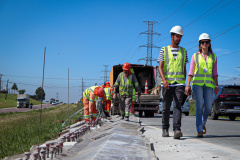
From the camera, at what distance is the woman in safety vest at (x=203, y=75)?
7363mm

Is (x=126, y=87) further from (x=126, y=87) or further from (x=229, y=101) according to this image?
(x=229, y=101)

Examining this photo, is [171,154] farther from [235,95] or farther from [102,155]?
[235,95]

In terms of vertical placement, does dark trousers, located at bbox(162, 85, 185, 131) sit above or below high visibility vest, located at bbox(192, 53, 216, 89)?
below

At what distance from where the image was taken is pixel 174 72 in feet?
22.7

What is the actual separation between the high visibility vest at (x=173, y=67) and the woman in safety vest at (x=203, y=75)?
48 centimetres

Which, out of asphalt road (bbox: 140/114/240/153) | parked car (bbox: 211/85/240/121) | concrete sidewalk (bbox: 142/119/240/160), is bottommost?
asphalt road (bbox: 140/114/240/153)

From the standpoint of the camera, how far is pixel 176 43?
7059mm

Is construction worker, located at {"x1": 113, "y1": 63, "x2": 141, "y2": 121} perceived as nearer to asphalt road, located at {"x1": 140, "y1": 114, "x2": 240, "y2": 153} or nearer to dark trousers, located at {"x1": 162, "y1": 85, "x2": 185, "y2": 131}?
asphalt road, located at {"x1": 140, "y1": 114, "x2": 240, "y2": 153}

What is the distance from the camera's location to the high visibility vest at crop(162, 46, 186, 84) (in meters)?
6.91

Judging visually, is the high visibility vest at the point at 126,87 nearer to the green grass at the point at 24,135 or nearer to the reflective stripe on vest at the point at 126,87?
the reflective stripe on vest at the point at 126,87

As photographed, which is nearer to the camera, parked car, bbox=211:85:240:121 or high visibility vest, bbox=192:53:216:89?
high visibility vest, bbox=192:53:216:89

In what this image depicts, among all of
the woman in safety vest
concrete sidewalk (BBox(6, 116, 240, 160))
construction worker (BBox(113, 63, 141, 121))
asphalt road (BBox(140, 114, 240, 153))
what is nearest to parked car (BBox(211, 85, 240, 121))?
asphalt road (BBox(140, 114, 240, 153))

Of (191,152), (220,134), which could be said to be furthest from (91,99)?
(191,152)

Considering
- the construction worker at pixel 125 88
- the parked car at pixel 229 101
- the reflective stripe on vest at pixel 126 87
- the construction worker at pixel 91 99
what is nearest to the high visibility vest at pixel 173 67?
the construction worker at pixel 125 88
